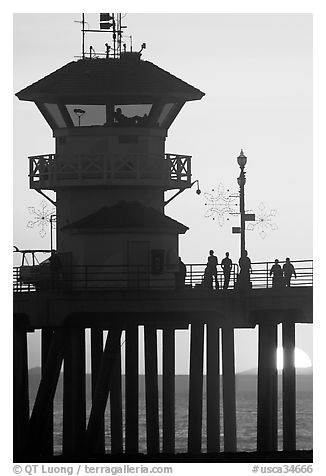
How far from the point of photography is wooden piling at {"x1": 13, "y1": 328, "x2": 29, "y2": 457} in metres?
57.7

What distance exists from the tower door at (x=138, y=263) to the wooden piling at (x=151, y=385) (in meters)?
3.11

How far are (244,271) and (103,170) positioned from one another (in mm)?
5976

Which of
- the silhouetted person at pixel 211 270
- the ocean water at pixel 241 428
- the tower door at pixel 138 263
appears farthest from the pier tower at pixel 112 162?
the ocean water at pixel 241 428

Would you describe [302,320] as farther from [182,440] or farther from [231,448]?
[182,440]

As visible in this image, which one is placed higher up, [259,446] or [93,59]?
[93,59]

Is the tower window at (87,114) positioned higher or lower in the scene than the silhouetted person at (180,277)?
higher

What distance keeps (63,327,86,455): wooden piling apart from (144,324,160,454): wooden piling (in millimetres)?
4266

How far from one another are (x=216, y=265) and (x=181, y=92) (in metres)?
6.29

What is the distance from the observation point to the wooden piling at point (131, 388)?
6172 centimetres

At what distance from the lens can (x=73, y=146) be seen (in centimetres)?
6191

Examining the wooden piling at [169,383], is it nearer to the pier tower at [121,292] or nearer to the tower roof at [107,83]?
the pier tower at [121,292]

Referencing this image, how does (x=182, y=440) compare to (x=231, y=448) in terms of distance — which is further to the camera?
(x=182, y=440)

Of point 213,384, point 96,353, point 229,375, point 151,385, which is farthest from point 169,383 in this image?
point 229,375
